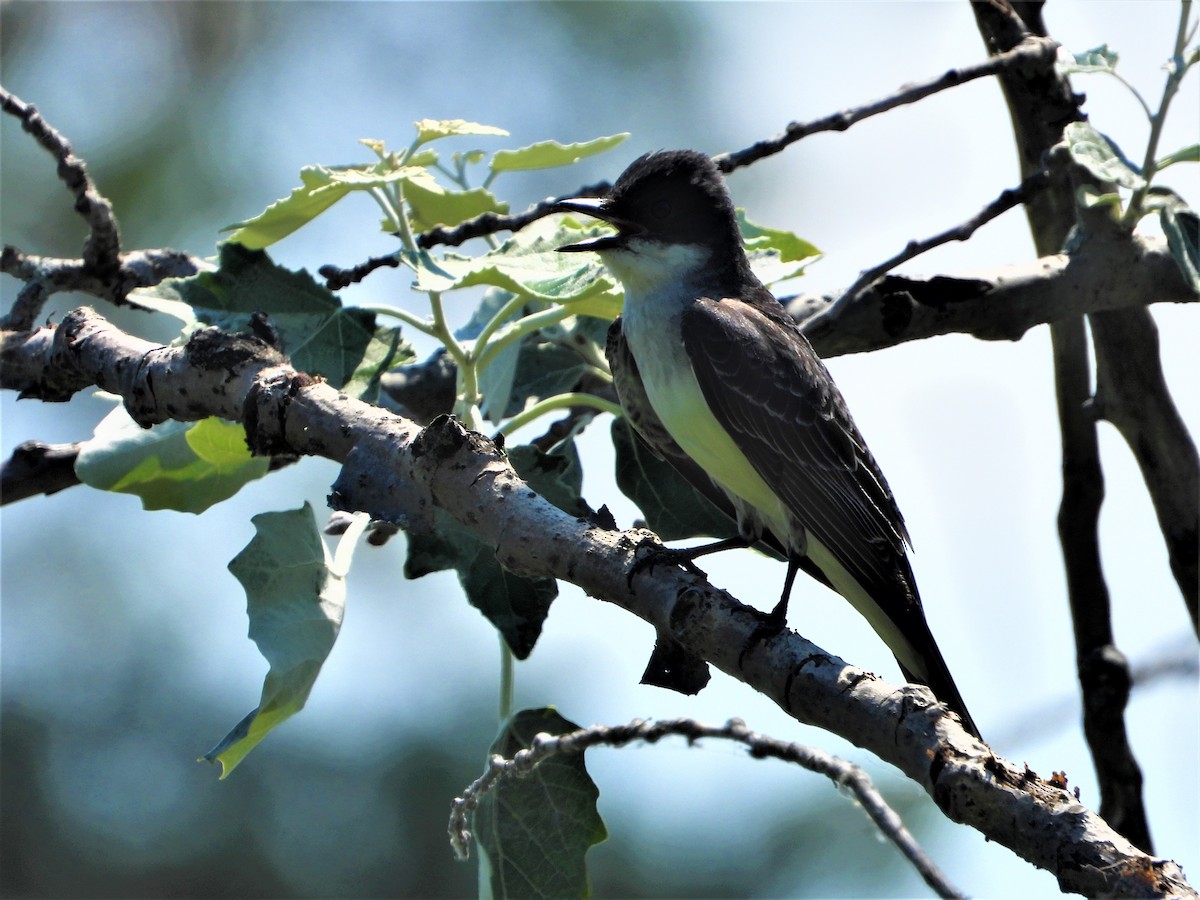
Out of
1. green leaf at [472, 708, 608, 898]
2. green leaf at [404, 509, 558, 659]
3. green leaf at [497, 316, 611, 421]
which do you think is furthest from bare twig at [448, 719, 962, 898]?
green leaf at [497, 316, 611, 421]

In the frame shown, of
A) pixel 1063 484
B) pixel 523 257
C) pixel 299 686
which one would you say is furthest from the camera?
pixel 1063 484

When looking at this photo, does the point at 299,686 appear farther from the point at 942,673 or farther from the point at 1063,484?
the point at 1063,484

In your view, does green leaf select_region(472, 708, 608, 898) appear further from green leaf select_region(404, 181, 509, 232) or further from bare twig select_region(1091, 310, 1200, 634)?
bare twig select_region(1091, 310, 1200, 634)

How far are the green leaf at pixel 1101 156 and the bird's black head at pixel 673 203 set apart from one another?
39.9 inches

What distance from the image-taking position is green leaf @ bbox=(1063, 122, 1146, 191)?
2.56 meters

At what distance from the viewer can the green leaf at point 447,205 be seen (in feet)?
9.96

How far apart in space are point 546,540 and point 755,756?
0.76 m

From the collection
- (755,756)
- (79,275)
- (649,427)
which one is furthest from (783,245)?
(755,756)

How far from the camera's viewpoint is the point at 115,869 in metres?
6.21

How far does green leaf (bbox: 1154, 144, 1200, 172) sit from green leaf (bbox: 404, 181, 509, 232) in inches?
59.4

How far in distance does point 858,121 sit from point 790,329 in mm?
557

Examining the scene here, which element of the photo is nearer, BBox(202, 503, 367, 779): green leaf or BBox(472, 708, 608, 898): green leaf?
BBox(202, 503, 367, 779): green leaf

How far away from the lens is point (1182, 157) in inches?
103

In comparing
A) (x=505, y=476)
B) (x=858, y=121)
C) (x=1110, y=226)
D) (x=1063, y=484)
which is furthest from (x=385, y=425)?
(x=1063, y=484)
